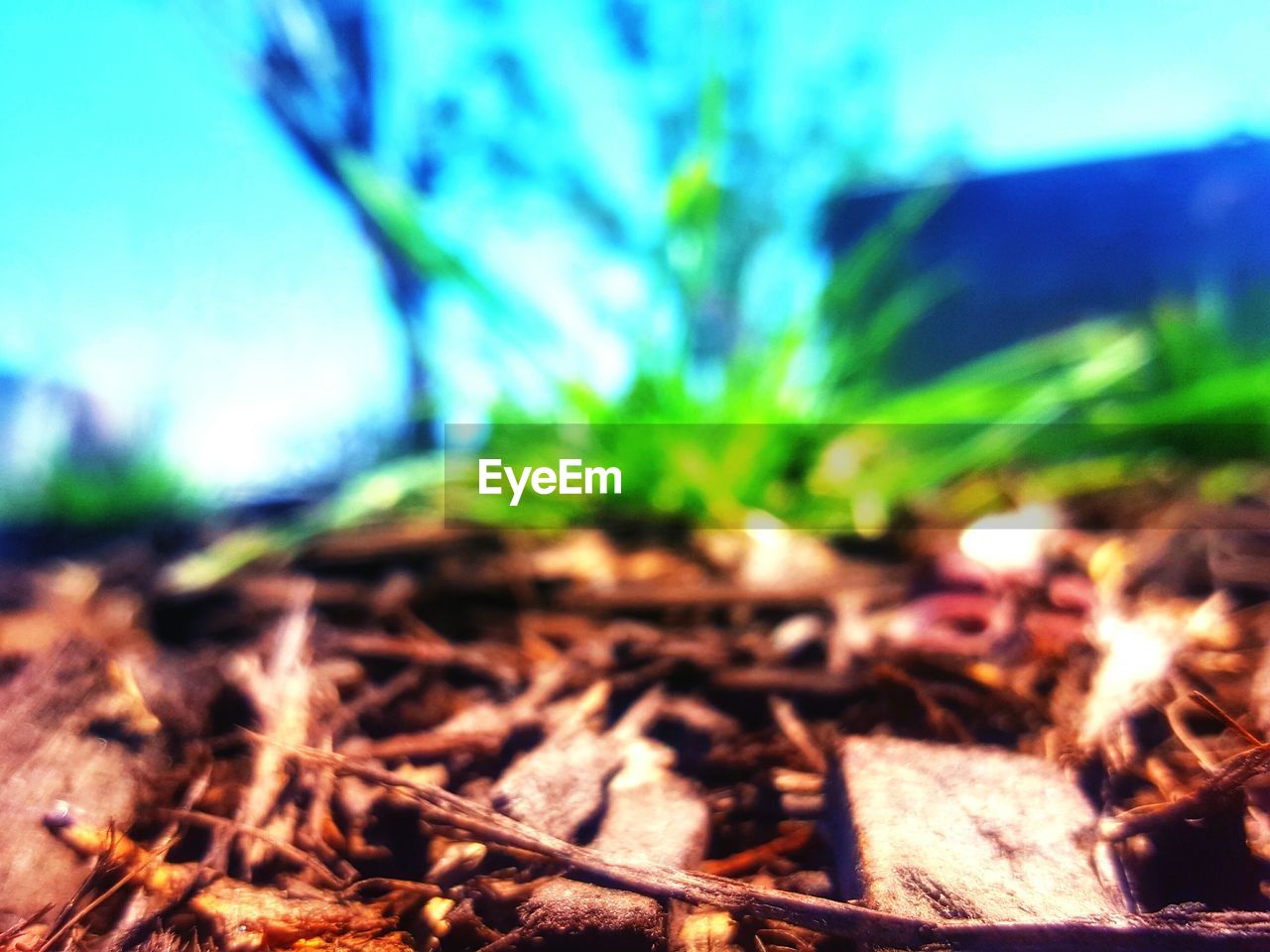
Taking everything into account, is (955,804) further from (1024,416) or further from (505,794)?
(1024,416)

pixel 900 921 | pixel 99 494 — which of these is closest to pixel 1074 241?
pixel 900 921

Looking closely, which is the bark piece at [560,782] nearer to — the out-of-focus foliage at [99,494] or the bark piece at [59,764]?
the bark piece at [59,764]

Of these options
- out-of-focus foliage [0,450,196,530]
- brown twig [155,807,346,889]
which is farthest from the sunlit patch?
out-of-focus foliage [0,450,196,530]

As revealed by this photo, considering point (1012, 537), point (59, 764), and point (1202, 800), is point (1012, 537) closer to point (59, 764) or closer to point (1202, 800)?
point (1202, 800)

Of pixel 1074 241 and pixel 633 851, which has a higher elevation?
pixel 1074 241

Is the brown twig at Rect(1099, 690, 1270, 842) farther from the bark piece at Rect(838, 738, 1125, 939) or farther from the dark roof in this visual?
the dark roof

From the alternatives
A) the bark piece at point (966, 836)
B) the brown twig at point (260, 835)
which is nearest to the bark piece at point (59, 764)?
the brown twig at point (260, 835)

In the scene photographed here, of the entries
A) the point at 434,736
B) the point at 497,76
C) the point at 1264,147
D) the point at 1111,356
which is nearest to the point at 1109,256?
the point at 1264,147
